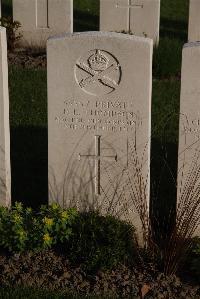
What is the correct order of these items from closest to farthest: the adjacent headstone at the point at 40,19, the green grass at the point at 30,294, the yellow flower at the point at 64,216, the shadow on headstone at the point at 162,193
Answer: the green grass at the point at 30,294, the yellow flower at the point at 64,216, the shadow on headstone at the point at 162,193, the adjacent headstone at the point at 40,19

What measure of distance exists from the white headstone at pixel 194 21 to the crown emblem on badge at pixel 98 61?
627cm

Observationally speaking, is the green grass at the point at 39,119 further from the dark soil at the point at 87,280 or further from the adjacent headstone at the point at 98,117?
the dark soil at the point at 87,280

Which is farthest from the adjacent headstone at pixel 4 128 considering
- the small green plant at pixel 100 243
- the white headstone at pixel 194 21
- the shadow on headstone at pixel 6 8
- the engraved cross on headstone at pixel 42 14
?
the shadow on headstone at pixel 6 8

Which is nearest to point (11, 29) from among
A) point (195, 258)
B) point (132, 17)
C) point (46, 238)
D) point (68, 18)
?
point (68, 18)

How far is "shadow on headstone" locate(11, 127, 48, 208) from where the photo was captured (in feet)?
21.5

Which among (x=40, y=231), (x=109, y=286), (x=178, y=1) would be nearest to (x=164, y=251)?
(x=109, y=286)

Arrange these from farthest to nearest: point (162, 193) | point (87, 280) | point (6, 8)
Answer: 1. point (6, 8)
2. point (162, 193)
3. point (87, 280)

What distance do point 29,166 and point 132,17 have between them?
4.70 m

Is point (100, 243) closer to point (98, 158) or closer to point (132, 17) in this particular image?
point (98, 158)

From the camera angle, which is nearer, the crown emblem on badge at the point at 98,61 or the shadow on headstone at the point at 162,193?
the crown emblem on badge at the point at 98,61

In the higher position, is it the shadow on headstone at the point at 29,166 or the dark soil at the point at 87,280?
the shadow on headstone at the point at 29,166

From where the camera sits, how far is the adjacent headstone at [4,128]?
547 cm

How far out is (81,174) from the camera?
578 centimetres

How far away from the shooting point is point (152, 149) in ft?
25.1
